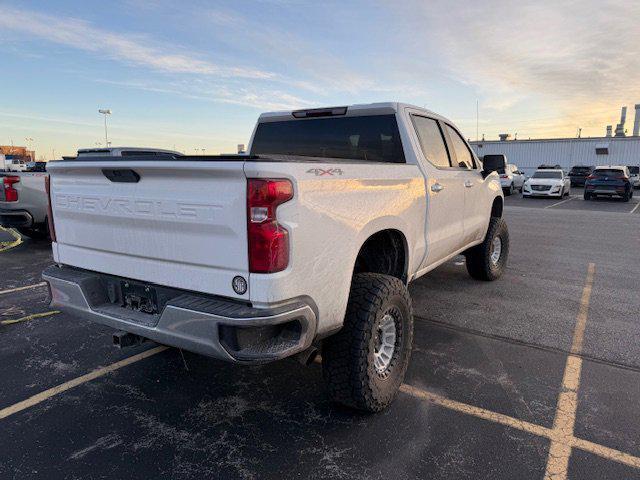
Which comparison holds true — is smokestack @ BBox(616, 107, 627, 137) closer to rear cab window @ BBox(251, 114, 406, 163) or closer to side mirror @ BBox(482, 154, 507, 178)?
side mirror @ BBox(482, 154, 507, 178)

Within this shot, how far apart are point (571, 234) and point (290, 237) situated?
1038 centimetres

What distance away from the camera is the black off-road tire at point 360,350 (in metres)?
2.76

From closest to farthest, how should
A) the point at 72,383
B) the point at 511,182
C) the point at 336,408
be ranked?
the point at 336,408 < the point at 72,383 < the point at 511,182

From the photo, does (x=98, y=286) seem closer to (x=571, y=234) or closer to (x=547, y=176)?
(x=571, y=234)

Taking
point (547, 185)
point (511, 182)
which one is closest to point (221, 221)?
point (547, 185)

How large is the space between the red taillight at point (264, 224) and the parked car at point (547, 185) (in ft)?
74.7

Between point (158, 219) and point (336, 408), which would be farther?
point (336, 408)

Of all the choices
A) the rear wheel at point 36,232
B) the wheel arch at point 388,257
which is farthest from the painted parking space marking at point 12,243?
the wheel arch at point 388,257

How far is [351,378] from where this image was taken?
2.77 metres

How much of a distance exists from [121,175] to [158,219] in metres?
0.39

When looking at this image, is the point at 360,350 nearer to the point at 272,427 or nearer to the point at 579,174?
the point at 272,427

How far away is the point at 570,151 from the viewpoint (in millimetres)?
38156

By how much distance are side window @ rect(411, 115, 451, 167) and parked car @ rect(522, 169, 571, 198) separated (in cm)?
2003

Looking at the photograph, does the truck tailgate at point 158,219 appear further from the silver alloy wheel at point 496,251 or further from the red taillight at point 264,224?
the silver alloy wheel at point 496,251
